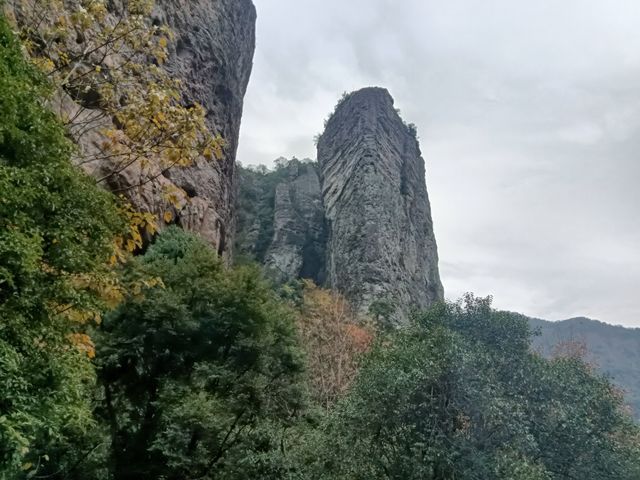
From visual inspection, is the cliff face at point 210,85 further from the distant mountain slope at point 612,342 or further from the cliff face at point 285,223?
the distant mountain slope at point 612,342

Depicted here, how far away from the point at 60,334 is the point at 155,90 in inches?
93.2

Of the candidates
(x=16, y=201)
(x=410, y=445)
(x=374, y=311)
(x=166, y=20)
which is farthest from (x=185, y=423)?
(x=374, y=311)

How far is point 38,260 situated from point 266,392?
9.42 meters

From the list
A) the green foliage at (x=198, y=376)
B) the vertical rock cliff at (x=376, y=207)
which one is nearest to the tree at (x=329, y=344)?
the green foliage at (x=198, y=376)

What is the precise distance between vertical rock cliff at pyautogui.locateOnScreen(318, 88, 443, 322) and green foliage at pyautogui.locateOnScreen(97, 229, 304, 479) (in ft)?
81.4

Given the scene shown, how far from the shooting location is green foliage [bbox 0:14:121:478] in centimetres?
306

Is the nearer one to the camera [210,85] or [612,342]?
[210,85]

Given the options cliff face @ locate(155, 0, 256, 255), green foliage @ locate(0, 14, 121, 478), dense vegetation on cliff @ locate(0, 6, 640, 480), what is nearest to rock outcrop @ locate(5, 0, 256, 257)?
cliff face @ locate(155, 0, 256, 255)

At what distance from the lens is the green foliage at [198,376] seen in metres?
10.6

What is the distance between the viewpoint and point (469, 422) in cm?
938

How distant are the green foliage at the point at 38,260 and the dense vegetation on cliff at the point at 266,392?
3 centimetres

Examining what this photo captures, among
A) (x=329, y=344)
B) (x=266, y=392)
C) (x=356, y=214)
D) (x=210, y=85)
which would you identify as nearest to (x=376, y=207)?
(x=356, y=214)

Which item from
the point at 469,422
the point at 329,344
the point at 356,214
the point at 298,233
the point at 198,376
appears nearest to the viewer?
the point at 469,422

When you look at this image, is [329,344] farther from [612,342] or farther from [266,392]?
[612,342]
